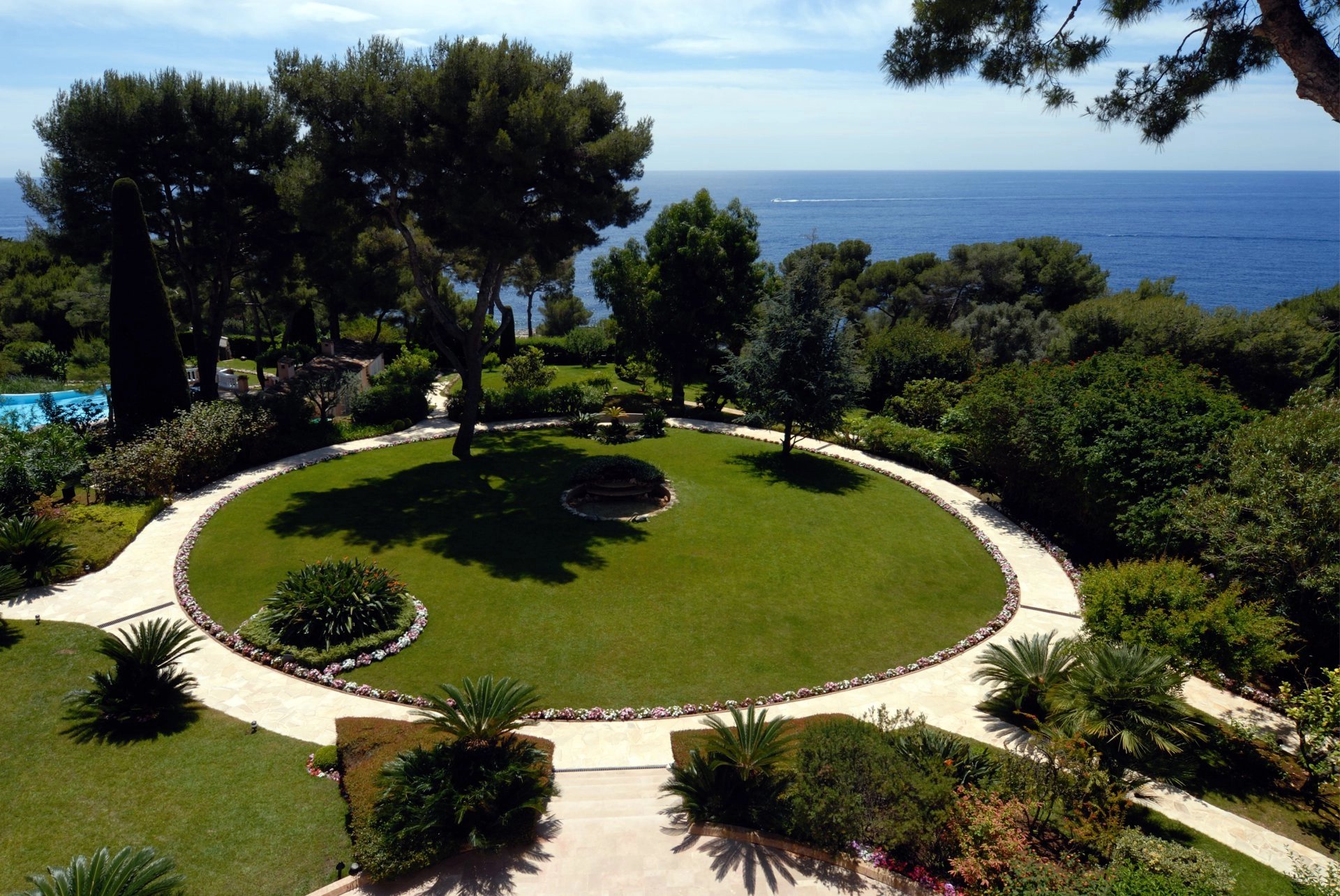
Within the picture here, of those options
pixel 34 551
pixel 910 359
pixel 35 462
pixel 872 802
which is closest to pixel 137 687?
pixel 34 551

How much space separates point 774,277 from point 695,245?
5.24 metres

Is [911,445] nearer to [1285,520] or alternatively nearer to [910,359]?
[910,359]

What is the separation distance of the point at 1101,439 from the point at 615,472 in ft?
45.6

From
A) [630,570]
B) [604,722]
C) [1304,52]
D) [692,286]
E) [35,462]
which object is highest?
[1304,52]

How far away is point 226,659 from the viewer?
549 inches

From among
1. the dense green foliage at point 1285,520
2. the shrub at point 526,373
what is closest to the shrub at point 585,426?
the shrub at point 526,373

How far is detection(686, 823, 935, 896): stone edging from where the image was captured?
30.6ft

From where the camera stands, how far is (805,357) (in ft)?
84.0

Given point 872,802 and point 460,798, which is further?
point 872,802

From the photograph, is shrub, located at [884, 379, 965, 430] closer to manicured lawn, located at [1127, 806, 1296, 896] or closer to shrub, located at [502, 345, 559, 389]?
shrub, located at [502, 345, 559, 389]

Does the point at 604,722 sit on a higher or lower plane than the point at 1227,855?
lower

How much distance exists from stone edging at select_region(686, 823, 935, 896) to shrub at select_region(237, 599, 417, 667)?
7.73 meters

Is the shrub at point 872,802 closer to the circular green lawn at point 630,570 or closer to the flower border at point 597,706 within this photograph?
the flower border at point 597,706

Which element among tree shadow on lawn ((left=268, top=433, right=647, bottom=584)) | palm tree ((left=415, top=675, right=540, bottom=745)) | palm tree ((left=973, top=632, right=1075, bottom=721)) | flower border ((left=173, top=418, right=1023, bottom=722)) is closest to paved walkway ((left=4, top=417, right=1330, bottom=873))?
flower border ((left=173, top=418, right=1023, bottom=722))
